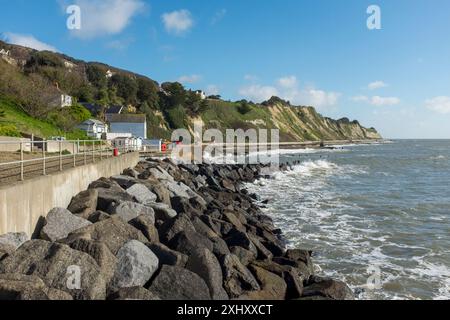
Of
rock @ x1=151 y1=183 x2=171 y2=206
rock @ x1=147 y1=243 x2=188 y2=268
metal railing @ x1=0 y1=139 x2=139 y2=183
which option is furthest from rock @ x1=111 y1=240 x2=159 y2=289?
rock @ x1=151 y1=183 x2=171 y2=206

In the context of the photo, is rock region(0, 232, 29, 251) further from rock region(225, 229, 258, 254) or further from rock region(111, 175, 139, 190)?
rock region(111, 175, 139, 190)

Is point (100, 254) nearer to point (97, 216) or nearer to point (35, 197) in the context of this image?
point (35, 197)

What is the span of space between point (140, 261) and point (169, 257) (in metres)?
0.64

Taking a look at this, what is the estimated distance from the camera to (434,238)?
46.3 feet

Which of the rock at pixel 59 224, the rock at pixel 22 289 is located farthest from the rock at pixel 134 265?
the rock at pixel 59 224

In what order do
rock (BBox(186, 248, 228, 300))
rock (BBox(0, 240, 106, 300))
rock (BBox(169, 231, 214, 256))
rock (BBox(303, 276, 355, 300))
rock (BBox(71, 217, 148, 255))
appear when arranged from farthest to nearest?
rock (BBox(169, 231, 214, 256))
rock (BBox(303, 276, 355, 300))
rock (BBox(71, 217, 148, 255))
rock (BBox(186, 248, 228, 300))
rock (BBox(0, 240, 106, 300))

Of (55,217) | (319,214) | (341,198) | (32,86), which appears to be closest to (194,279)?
(55,217)

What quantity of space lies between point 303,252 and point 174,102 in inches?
2974

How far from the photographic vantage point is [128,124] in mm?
57938

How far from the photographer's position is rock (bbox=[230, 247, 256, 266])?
8760 millimetres

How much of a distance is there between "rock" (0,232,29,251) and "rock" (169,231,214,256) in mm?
2837

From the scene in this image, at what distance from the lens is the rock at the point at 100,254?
614 cm

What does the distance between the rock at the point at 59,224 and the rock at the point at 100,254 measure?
4.19 feet
